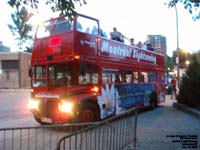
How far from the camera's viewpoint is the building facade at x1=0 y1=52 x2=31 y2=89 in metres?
65.4

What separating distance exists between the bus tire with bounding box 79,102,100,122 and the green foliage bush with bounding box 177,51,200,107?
6361 millimetres

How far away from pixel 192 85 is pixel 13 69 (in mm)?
50272

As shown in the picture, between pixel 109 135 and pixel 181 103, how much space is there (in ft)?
42.9

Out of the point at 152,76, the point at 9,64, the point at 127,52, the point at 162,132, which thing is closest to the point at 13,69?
the point at 9,64

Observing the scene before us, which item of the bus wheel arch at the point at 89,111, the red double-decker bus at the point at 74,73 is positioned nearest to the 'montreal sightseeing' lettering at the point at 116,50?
the red double-decker bus at the point at 74,73

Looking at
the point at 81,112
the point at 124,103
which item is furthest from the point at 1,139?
the point at 124,103

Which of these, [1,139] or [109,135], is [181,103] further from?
[109,135]

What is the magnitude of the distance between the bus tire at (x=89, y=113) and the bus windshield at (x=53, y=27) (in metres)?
2.69

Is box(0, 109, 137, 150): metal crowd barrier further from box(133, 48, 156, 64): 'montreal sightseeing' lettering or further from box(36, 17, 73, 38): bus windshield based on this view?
box(133, 48, 156, 64): 'montreal sightseeing' lettering

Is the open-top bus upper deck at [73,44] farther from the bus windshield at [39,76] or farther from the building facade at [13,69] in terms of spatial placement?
the building facade at [13,69]

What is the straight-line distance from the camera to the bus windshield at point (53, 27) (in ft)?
45.8

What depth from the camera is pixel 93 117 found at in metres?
Result: 13.9

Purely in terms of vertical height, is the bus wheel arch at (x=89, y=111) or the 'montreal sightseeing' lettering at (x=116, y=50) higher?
the 'montreal sightseeing' lettering at (x=116, y=50)

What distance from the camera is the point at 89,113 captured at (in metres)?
13.6
